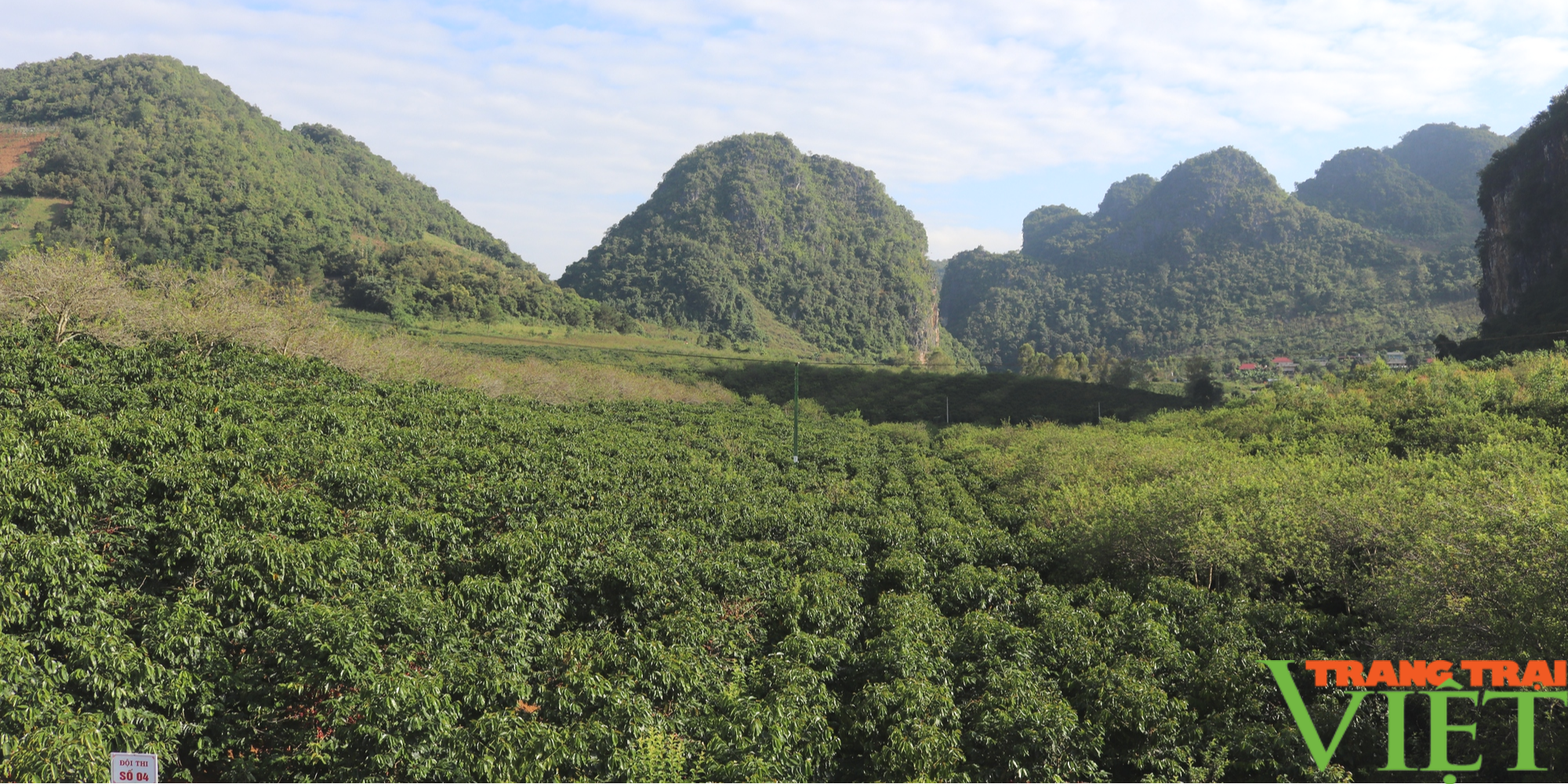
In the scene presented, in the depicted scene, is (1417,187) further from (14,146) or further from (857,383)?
(14,146)

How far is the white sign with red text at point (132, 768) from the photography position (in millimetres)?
8055

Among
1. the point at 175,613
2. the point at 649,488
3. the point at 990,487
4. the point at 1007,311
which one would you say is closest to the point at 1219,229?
the point at 1007,311

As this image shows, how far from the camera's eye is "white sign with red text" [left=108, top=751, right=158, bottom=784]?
805 centimetres

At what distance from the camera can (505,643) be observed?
1261cm

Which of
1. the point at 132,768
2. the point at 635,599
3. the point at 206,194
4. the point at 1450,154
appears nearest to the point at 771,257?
the point at 206,194

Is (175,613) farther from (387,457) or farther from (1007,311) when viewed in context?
(1007,311)

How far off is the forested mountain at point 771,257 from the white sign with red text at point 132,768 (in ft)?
378

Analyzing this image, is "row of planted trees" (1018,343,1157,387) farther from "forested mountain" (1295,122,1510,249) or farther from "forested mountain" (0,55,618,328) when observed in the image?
"forested mountain" (1295,122,1510,249)

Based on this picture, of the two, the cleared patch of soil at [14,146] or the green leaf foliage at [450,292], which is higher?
the cleared patch of soil at [14,146]

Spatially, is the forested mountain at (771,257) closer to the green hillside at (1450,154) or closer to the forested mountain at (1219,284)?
the forested mountain at (1219,284)

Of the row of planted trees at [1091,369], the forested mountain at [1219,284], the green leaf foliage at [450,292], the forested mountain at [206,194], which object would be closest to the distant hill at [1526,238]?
the row of planted trees at [1091,369]

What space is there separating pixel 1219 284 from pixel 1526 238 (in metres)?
85.4

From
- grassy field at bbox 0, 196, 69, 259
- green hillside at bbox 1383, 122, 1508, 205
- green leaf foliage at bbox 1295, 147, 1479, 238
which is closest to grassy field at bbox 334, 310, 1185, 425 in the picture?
grassy field at bbox 0, 196, 69, 259

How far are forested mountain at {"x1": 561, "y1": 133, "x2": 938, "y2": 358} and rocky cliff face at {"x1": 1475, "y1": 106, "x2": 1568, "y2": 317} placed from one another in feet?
275
